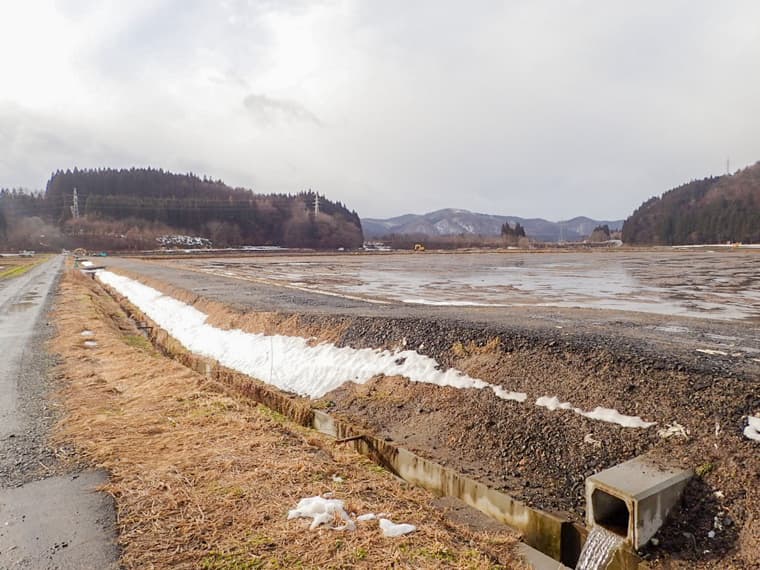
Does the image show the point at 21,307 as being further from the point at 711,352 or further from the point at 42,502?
the point at 711,352

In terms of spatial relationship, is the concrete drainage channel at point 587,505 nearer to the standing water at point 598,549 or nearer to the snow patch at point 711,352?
the standing water at point 598,549

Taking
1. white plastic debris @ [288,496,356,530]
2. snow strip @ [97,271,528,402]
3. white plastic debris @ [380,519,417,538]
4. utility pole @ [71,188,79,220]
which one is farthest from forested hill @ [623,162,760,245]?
utility pole @ [71,188,79,220]

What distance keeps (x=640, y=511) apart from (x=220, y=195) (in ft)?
678

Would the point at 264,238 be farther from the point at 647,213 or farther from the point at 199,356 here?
the point at 199,356

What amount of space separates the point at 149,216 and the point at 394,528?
178248mm

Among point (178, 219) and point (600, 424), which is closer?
point (600, 424)

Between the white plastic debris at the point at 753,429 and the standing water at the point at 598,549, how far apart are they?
1.73 m

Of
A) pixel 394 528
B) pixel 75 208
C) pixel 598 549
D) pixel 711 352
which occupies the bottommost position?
pixel 598 549

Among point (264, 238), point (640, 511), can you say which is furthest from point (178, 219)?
point (640, 511)

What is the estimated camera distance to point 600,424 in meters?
5.63

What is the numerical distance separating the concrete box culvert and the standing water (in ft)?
0.19

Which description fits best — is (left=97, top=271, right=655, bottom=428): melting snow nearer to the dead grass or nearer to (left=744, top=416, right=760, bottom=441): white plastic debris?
(left=744, top=416, right=760, bottom=441): white plastic debris

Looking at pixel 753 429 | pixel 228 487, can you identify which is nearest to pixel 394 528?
pixel 228 487

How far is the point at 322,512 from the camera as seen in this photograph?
4.46 metres
